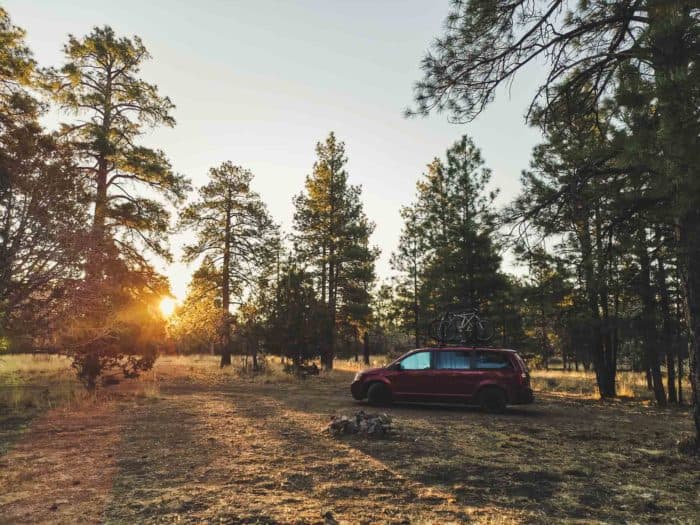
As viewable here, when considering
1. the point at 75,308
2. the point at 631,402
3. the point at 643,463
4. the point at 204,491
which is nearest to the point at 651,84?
the point at 643,463

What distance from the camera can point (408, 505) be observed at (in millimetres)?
4684

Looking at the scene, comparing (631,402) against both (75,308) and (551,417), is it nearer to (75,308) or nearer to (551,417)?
(551,417)

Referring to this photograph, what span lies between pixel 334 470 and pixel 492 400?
706 cm

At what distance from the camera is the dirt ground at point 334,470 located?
4504 millimetres

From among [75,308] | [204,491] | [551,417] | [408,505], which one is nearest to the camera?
[408,505]

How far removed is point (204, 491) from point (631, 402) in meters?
16.0

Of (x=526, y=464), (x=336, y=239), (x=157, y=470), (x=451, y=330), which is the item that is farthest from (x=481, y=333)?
(x=336, y=239)

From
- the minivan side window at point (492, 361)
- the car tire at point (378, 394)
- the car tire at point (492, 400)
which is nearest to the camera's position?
the car tire at point (492, 400)

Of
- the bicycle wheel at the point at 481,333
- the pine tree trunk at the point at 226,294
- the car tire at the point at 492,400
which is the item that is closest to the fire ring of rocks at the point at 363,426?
the car tire at the point at 492,400

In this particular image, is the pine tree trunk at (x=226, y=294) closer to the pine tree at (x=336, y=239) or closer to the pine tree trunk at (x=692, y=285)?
the pine tree at (x=336, y=239)

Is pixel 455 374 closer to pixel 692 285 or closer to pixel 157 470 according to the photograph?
pixel 692 285

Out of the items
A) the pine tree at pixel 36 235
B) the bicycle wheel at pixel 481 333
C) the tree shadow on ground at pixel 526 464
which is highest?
the pine tree at pixel 36 235

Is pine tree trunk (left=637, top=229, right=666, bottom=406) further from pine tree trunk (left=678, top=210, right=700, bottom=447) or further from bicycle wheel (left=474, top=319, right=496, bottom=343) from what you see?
pine tree trunk (left=678, top=210, right=700, bottom=447)

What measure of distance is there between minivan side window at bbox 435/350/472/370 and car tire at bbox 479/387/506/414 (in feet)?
2.60
